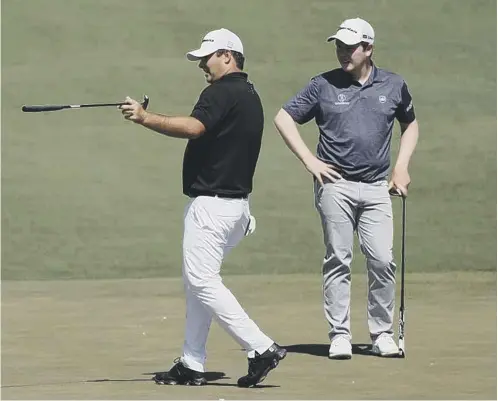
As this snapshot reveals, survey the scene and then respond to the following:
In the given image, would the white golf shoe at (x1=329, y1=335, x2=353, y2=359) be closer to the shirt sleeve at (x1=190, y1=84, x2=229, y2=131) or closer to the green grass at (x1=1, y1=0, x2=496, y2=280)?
the shirt sleeve at (x1=190, y1=84, x2=229, y2=131)

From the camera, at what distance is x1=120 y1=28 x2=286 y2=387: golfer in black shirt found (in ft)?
24.5

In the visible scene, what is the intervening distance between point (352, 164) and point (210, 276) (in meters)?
1.32

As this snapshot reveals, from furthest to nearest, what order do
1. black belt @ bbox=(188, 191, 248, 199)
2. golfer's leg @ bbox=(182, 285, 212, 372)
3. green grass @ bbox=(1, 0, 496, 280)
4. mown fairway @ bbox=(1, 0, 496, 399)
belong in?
green grass @ bbox=(1, 0, 496, 280) < mown fairway @ bbox=(1, 0, 496, 399) < golfer's leg @ bbox=(182, 285, 212, 372) < black belt @ bbox=(188, 191, 248, 199)

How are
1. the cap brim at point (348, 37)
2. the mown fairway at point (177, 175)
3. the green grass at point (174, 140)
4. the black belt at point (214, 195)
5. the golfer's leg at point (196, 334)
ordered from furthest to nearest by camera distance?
1. the green grass at point (174, 140)
2. the mown fairway at point (177, 175)
3. the cap brim at point (348, 37)
4. the golfer's leg at point (196, 334)
5. the black belt at point (214, 195)

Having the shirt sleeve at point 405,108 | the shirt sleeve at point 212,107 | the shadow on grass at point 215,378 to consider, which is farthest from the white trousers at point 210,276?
the shirt sleeve at point 405,108

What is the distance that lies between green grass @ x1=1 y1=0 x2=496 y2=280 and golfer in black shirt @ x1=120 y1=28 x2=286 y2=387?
4.30m

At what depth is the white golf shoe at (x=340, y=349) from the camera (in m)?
8.39

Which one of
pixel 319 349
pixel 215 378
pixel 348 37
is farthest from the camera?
pixel 319 349

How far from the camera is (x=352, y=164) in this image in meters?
8.43

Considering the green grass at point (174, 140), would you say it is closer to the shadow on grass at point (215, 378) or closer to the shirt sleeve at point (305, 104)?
the shirt sleeve at point (305, 104)

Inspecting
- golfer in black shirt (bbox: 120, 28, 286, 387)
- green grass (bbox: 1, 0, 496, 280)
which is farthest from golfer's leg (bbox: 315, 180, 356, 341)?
green grass (bbox: 1, 0, 496, 280)

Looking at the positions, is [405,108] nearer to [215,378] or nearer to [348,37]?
[348,37]

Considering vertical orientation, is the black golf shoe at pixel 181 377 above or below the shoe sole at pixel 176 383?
above

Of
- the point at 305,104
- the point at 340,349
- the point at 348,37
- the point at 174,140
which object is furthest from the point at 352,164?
the point at 174,140
